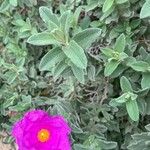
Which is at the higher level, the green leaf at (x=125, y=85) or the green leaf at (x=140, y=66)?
the green leaf at (x=140, y=66)

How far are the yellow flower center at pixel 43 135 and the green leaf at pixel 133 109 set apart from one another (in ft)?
1.01

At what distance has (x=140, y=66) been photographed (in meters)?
1.71

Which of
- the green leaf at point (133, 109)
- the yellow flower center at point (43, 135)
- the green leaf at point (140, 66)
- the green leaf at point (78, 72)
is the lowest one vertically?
the green leaf at point (133, 109)

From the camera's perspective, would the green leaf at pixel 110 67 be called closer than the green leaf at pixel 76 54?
No

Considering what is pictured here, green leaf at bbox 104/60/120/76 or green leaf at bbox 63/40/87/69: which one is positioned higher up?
green leaf at bbox 63/40/87/69

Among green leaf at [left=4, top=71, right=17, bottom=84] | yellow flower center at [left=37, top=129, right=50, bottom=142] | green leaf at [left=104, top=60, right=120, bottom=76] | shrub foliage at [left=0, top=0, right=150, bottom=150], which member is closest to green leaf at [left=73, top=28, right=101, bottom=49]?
shrub foliage at [left=0, top=0, right=150, bottom=150]

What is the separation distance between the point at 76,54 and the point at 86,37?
0.31ft

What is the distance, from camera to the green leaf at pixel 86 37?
5.40 ft

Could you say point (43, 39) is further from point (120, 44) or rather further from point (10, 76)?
point (10, 76)

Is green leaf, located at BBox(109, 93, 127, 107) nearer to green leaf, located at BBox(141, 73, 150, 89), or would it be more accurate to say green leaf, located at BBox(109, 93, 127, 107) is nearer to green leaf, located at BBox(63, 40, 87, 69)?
green leaf, located at BBox(141, 73, 150, 89)

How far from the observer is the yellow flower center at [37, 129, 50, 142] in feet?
5.76

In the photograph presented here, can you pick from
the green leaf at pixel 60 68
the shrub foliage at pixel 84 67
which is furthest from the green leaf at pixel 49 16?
the green leaf at pixel 60 68

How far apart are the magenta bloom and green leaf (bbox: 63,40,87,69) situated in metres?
0.26

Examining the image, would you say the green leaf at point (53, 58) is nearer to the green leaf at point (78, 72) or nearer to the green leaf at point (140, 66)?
the green leaf at point (78, 72)
